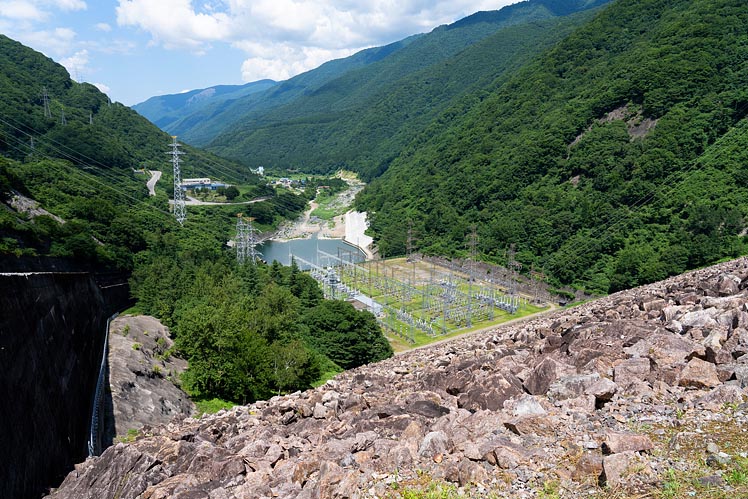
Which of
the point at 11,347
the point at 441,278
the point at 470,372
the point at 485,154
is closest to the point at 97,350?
the point at 11,347

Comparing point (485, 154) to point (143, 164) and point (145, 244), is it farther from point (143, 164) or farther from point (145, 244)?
point (143, 164)

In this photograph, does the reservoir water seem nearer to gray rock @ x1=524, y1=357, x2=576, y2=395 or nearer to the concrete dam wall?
the concrete dam wall

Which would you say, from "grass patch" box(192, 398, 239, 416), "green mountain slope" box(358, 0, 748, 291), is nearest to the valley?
"grass patch" box(192, 398, 239, 416)

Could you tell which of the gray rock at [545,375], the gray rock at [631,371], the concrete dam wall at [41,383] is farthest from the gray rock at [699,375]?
the concrete dam wall at [41,383]

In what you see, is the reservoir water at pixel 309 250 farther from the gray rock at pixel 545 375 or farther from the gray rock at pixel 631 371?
the gray rock at pixel 631 371

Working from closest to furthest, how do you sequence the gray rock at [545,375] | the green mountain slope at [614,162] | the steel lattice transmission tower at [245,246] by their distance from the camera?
the gray rock at [545,375] → the green mountain slope at [614,162] → the steel lattice transmission tower at [245,246]
